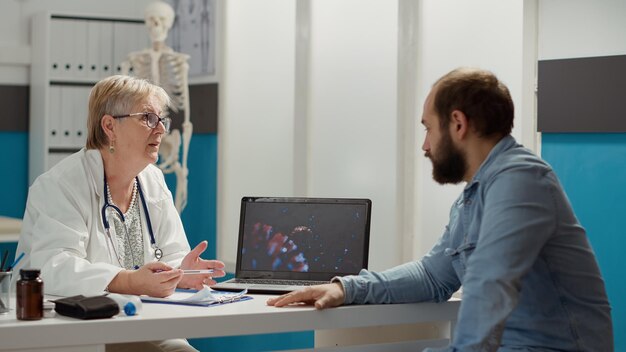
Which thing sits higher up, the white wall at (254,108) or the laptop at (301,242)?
the white wall at (254,108)

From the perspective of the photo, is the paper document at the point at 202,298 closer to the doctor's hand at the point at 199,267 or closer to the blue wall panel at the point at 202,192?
the doctor's hand at the point at 199,267

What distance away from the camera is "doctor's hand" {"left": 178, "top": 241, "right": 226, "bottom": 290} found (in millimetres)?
2361

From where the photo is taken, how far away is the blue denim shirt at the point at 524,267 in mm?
1782

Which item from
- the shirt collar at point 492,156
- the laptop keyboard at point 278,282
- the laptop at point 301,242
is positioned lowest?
the laptop keyboard at point 278,282

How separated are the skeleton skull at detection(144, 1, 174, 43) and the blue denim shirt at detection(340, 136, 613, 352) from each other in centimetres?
322

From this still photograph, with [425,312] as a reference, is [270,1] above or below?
above

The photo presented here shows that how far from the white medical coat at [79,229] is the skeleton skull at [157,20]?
2326mm

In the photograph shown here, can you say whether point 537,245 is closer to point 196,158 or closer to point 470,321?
point 470,321

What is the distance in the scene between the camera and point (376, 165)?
4070mm

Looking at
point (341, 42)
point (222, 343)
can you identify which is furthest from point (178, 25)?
point (222, 343)

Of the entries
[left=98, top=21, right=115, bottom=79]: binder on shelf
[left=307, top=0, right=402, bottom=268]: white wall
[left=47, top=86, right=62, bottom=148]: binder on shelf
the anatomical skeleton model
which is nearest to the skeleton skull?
the anatomical skeleton model

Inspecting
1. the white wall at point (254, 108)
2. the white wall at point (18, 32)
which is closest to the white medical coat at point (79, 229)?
the white wall at point (254, 108)

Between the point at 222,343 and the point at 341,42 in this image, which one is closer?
the point at 341,42

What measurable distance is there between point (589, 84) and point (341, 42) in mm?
1443
